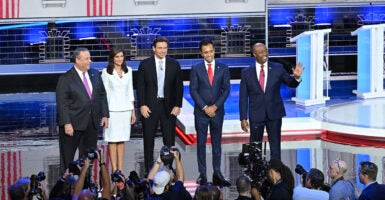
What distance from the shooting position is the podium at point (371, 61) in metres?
13.4

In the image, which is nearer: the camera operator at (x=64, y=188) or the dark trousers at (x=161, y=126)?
the camera operator at (x=64, y=188)

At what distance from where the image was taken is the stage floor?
30.0 ft

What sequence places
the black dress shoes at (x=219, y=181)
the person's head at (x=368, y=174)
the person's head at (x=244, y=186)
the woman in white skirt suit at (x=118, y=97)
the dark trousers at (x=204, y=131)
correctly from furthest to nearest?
the dark trousers at (x=204, y=131)
the woman in white skirt suit at (x=118, y=97)
the black dress shoes at (x=219, y=181)
the person's head at (x=368, y=174)
the person's head at (x=244, y=186)

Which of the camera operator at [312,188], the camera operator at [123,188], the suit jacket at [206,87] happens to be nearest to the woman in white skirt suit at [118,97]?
the suit jacket at [206,87]

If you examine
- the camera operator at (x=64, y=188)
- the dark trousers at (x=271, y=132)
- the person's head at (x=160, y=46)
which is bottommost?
the camera operator at (x=64, y=188)

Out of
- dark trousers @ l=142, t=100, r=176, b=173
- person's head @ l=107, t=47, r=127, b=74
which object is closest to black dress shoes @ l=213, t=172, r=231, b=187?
dark trousers @ l=142, t=100, r=176, b=173

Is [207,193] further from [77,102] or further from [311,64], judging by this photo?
[311,64]

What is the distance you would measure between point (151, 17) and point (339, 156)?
732 centimetres

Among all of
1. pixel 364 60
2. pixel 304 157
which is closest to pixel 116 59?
pixel 304 157

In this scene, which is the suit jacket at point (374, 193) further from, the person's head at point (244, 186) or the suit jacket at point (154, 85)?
the suit jacket at point (154, 85)

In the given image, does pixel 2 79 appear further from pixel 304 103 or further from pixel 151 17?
pixel 304 103

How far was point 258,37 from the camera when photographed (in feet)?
55.3

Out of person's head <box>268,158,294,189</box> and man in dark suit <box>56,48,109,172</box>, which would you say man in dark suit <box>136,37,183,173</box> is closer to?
man in dark suit <box>56,48,109,172</box>

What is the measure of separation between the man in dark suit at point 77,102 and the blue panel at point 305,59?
17.3 feet
